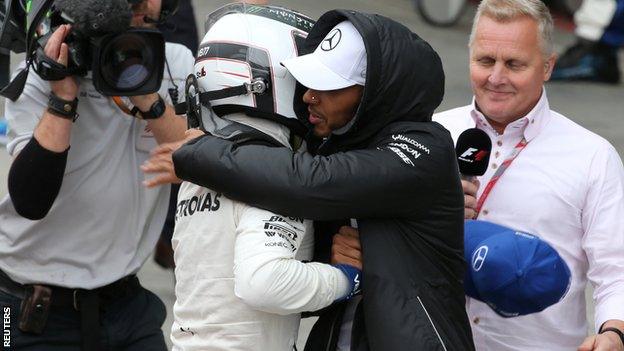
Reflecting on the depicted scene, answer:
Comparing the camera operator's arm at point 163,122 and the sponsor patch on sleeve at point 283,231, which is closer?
the sponsor patch on sleeve at point 283,231

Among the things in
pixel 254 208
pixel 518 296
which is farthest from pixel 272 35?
pixel 518 296

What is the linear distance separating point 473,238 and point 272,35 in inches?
30.2

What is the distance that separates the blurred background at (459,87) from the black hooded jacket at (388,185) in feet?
11.2

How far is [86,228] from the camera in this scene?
13.6ft

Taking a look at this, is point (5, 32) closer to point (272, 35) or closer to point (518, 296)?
point (272, 35)

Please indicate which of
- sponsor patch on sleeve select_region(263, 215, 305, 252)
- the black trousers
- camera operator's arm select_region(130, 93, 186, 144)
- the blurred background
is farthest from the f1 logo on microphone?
the blurred background

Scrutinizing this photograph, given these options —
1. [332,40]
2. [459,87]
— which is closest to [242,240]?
[332,40]

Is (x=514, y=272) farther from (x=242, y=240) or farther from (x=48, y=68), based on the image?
(x=48, y=68)

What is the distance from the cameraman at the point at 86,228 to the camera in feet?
13.3

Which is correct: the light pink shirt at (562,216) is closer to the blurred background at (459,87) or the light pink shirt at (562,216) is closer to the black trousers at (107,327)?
the black trousers at (107,327)

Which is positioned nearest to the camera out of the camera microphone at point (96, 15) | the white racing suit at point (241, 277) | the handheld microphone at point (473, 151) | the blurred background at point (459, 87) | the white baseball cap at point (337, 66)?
the white racing suit at point (241, 277)

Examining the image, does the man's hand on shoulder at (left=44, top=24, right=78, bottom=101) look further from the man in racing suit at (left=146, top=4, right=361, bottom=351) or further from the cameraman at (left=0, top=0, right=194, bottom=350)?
the man in racing suit at (left=146, top=4, right=361, bottom=351)

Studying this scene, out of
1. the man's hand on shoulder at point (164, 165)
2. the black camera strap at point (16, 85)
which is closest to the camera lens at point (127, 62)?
the black camera strap at point (16, 85)

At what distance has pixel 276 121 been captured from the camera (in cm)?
326
